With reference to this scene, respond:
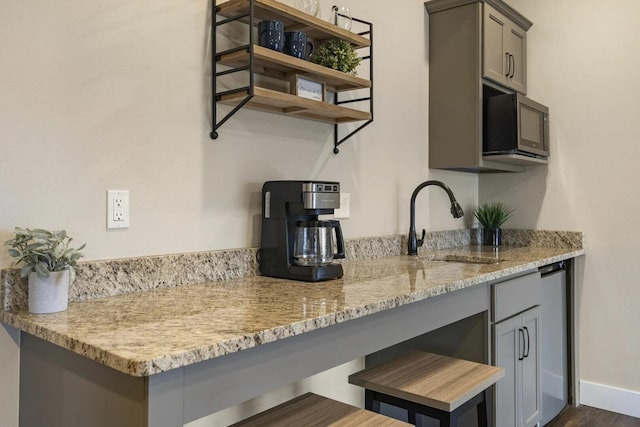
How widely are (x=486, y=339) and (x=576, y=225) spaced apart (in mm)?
1320

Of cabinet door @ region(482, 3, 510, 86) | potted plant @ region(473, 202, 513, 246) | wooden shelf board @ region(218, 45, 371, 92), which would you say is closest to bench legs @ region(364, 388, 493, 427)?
wooden shelf board @ region(218, 45, 371, 92)

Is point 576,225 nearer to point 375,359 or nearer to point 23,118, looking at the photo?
point 375,359

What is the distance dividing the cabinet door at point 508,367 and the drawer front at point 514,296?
0.04 m

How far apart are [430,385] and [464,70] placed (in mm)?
1710

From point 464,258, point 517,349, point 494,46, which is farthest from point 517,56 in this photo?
point 517,349

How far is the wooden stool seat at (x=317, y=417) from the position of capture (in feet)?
4.35

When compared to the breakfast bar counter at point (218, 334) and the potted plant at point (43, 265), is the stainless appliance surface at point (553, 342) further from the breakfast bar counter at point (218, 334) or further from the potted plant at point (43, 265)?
the potted plant at point (43, 265)

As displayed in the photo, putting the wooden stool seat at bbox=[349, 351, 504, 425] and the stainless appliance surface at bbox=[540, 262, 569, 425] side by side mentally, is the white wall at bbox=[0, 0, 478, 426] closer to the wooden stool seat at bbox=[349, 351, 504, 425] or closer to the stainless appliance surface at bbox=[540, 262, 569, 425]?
the wooden stool seat at bbox=[349, 351, 504, 425]

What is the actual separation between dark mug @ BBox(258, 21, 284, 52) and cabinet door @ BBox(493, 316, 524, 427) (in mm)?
1334

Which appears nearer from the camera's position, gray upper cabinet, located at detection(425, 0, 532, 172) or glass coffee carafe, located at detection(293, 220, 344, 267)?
glass coffee carafe, located at detection(293, 220, 344, 267)

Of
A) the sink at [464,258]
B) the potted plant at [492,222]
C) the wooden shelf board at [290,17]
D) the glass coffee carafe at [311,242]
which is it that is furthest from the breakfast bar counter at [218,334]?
the potted plant at [492,222]

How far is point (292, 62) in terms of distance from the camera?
167 cm

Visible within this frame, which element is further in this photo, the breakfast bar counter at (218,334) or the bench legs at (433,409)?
the bench legs at (433,409)

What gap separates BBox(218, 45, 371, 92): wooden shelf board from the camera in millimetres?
1603
